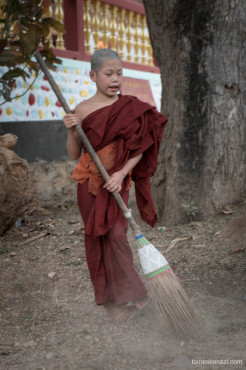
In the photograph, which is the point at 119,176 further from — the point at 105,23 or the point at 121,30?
the point at 121,30

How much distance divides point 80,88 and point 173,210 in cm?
266

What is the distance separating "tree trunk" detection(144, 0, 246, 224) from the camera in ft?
14.3

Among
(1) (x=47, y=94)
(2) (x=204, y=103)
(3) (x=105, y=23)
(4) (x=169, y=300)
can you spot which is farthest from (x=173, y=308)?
(3) (x=105, y=23)

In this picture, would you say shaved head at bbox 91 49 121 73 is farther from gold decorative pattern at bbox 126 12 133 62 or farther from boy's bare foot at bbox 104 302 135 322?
gold decorative pattern at bbox 126 12 133 62

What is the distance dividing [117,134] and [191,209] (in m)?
1.84

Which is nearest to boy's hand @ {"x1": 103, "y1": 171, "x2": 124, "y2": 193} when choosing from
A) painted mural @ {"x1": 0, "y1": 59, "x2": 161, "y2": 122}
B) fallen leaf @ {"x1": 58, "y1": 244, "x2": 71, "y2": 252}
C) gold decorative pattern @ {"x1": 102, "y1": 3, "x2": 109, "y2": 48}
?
fallen leaf @ {"x1": 58, "y1": 244, "x2": 71, "y2": 252}

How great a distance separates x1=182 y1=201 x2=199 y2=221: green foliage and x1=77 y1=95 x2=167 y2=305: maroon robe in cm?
151

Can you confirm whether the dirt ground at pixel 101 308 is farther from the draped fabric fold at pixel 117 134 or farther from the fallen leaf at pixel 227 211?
the draped fabric fold at pixel 117 134

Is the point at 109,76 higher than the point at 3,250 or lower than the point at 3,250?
higher

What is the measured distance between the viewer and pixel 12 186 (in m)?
4.52

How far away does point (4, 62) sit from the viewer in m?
3.95

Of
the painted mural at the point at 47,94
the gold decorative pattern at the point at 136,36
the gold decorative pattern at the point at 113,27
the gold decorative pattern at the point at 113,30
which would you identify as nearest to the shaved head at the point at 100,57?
the painted mural at the point at 47,94

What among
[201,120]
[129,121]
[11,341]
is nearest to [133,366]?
[11,341]

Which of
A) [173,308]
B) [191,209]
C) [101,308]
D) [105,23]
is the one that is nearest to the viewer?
[173,308]
